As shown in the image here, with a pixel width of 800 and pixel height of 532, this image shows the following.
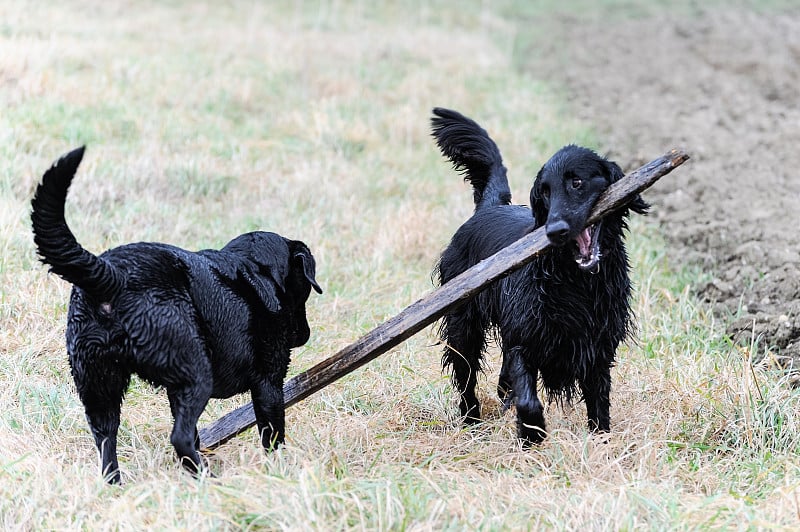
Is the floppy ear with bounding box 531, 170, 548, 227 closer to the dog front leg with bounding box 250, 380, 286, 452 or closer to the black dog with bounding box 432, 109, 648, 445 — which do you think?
the black dog with bounding box 432, 109, 648, 445

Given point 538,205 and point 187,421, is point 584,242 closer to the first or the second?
point 538,205

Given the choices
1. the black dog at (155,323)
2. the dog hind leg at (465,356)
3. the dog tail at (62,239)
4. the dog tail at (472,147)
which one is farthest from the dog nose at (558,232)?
the dog tail at (62,239)

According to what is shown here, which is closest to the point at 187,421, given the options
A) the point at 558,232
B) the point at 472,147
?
the point at 558,232

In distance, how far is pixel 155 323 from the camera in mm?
3412

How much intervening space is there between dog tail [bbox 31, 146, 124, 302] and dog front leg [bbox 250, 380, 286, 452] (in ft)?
2.79

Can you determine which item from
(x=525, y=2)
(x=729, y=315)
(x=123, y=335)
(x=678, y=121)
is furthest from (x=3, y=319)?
(x=525, y=2)

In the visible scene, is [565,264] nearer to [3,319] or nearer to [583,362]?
[583,362]

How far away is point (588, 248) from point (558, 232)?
0.35 meters

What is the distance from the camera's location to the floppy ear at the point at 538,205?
4.01 metres

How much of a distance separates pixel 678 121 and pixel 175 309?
32.3 feet

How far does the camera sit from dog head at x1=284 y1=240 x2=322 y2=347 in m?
4.14

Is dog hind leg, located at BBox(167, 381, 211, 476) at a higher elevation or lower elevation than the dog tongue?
lower

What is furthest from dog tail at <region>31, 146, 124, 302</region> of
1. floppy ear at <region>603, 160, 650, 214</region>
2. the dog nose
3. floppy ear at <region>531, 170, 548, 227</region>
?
floppy ear at <region>603, 160, 650, 214</region>

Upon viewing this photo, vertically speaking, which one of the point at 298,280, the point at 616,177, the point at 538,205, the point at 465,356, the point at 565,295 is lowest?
the point at 465,356
